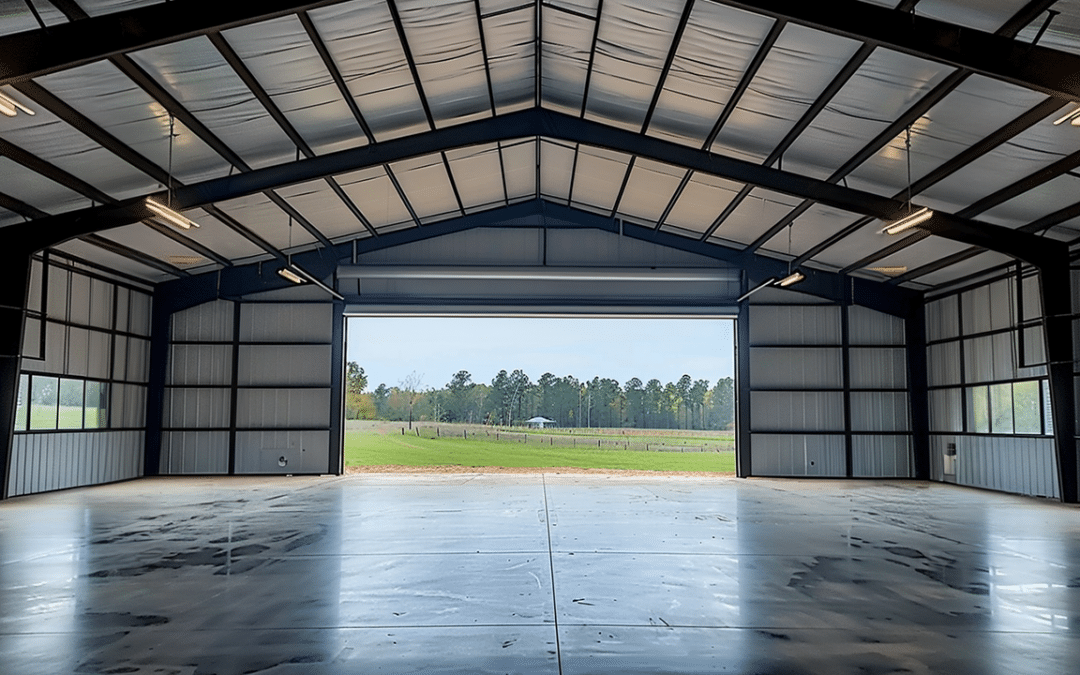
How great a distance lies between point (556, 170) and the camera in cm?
2481

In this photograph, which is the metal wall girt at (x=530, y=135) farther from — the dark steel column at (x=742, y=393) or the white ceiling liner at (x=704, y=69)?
the dark steel column at (x=742, y=393)

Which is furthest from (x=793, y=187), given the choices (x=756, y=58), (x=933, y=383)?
(x=933, y=383)

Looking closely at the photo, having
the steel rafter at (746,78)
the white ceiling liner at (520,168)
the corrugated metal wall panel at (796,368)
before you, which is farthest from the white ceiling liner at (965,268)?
the white ceiling liner at (520,168)

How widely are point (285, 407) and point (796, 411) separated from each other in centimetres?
1851

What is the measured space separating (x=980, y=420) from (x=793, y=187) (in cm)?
1138

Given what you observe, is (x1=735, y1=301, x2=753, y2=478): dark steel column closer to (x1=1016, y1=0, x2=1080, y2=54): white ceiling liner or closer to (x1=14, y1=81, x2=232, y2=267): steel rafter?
(x1=1016, y1=0, x2=1080, y2=54): white ceiling liner

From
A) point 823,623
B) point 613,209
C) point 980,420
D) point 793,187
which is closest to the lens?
point 823,623

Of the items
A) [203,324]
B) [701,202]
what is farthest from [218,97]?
[203,324]

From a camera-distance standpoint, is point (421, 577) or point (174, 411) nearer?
point (421, 577)

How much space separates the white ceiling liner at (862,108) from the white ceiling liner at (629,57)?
3.48 meters

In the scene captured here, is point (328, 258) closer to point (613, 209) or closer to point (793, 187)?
point (613, 209)

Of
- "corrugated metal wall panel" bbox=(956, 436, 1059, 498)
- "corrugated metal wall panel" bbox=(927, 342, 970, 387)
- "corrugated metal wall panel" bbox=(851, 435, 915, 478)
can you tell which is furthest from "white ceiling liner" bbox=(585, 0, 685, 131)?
"corrugated metal wall panel" bbox=(851, 435, 915, 478)

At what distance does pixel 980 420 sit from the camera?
2491 cm

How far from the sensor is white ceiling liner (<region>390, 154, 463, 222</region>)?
72.4 feet
